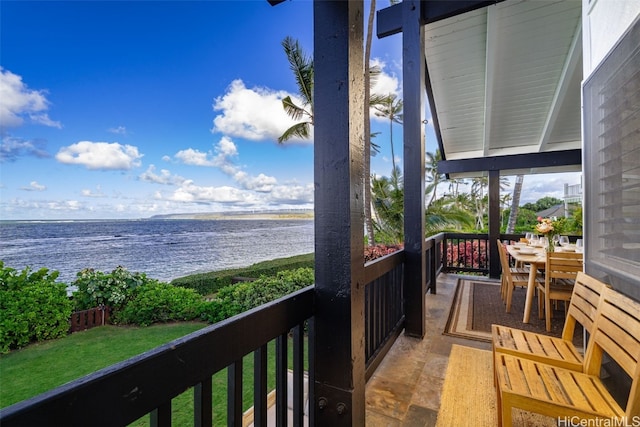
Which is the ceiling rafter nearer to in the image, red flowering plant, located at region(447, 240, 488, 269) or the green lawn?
red flowering plant, located at region(447, 240, 488, 269)

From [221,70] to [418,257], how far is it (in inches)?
744

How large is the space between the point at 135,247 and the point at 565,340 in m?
22.4

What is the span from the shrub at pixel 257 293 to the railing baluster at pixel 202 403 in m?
3.19

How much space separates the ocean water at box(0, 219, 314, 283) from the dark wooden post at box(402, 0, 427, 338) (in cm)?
1033

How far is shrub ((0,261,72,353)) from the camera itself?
397 cm

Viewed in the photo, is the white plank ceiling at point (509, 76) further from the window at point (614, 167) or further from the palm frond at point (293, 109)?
the palm frond at point (293, 109)

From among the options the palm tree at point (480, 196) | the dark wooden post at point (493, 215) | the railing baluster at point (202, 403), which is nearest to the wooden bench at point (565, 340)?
the railing baluster at point (202, 403)

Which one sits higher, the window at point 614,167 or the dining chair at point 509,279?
the window at point 614,167

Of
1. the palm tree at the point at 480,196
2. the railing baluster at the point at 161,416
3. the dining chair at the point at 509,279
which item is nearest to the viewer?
the railing baluster at the point at 161,416

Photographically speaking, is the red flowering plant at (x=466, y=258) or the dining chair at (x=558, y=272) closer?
the dining chair at (x=558, y=272)

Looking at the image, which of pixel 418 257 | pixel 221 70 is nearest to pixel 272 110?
pixel 221 70

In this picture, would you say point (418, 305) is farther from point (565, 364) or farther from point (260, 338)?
point (260, 338)

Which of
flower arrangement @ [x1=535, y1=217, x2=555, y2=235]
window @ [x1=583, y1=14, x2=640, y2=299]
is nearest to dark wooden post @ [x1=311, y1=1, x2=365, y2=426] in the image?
window @ [x1=583, y1=14, x2=640, y2=299]

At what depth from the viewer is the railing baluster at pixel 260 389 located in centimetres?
107
